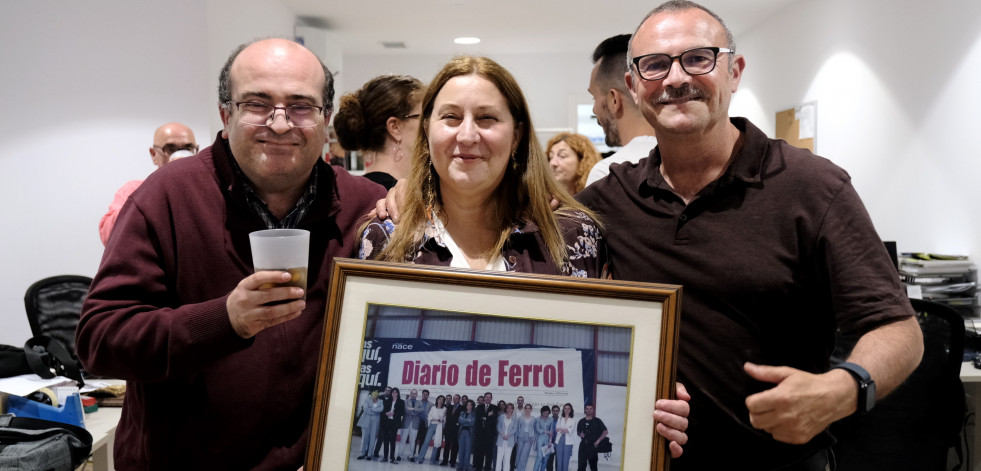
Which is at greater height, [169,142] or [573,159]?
[573,159]

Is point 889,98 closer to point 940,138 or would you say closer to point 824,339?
point 940,138

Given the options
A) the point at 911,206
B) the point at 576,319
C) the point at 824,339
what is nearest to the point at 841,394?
the point at 824,339

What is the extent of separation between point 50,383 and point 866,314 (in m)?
2.81

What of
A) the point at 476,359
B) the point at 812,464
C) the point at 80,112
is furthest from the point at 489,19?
the point at 476,359

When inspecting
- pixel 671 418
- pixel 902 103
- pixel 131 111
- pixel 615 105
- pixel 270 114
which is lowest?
pixel 671 418

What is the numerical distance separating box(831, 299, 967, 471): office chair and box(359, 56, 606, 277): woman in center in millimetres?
2026

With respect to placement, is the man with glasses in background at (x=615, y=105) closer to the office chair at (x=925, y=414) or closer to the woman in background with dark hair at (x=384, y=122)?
the woman in background with dark hair at (x=384, y=122)

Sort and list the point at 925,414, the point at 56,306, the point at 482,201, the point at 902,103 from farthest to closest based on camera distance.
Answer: the point at 902,103 → the point at 56,306 → the point at 925,414 → the point at 482,201

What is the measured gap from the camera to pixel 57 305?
169 inches

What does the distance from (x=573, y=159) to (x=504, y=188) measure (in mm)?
4479

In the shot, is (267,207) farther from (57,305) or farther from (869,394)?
(57,305)

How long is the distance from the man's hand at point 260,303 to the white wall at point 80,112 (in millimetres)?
4561

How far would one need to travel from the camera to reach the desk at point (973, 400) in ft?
11.6

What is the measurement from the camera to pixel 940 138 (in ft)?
17.1
